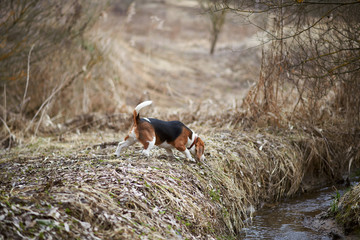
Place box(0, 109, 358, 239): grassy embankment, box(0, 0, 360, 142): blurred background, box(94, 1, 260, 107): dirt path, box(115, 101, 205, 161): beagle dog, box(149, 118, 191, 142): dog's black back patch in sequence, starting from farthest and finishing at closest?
box(94, 1, 260, 107): dirt path → box(0, 0, 360, 142): blurred background → box(149, 118, 191, 142): dog's black back patch → box(115, 101, 205, 161): beagle dog → box(0, 109, 358, 239): grassy embankment

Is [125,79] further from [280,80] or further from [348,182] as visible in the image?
[348,182]

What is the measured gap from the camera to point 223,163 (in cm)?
497

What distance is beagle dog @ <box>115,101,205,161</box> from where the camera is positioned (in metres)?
4.11

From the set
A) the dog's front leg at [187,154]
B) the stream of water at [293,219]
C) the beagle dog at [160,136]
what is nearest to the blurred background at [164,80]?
the stream of water at [293,219]

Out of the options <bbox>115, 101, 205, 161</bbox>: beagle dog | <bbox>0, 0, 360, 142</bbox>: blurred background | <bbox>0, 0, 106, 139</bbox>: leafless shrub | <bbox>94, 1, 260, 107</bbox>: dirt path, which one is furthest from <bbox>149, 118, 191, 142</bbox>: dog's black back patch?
<bbox>94, 1, 260, 107</bbox>: dirt path

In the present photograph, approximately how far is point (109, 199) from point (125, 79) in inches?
345

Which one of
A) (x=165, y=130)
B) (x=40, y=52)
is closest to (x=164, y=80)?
(x=40, y=52)

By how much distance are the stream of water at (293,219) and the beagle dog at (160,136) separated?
3.66 feet

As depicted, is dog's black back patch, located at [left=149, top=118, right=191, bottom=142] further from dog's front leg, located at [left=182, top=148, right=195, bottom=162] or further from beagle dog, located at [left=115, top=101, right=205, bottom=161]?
dog's front leg, located at [left=182, top=148, right=195, bottom=162]

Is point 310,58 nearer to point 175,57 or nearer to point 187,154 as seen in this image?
point 187,154

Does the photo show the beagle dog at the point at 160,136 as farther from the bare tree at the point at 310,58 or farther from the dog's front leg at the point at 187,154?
the bare tree at the point at 310,58

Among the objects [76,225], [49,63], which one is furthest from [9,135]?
[76,225]

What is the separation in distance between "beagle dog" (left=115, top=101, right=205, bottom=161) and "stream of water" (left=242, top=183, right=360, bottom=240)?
1116 millimetres

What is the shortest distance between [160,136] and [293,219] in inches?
82.7
